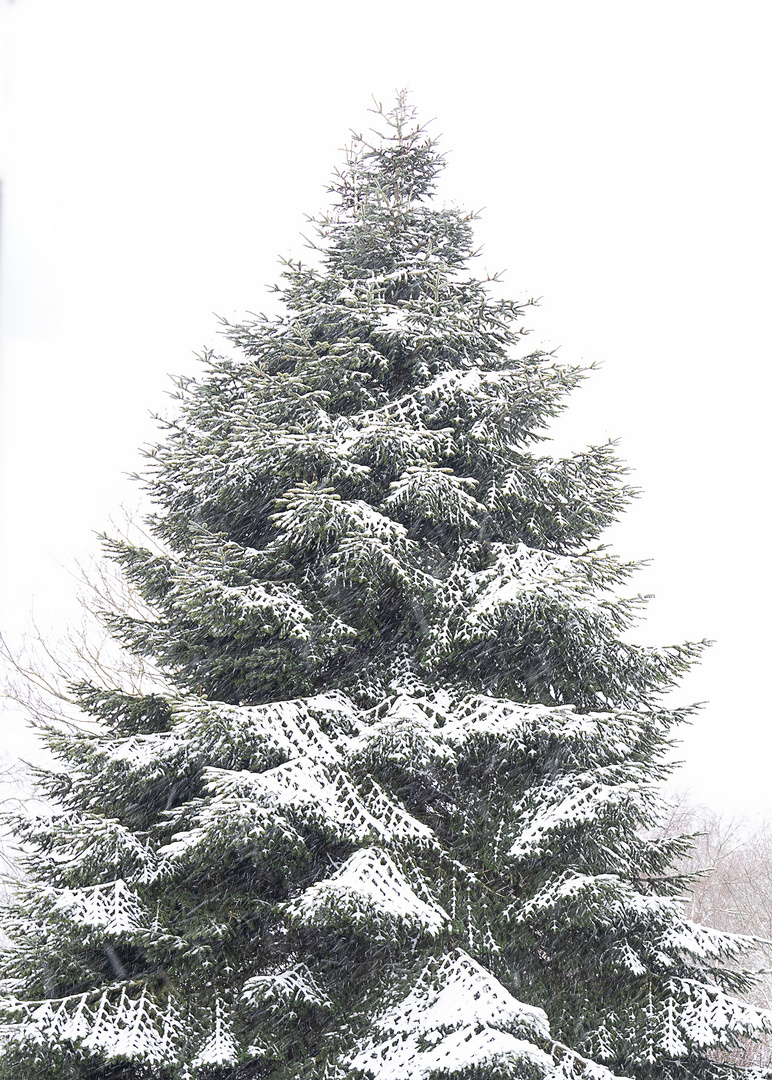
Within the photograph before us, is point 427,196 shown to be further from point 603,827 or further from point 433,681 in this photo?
point 603,827

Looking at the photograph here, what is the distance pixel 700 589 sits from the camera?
254 ft

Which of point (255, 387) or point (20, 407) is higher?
point (255, 387)

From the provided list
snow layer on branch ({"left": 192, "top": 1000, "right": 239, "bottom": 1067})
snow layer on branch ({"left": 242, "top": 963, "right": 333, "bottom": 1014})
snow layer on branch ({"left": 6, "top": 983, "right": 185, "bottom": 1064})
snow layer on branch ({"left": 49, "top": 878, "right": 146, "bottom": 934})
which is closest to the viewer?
snow layer on branch ({"left": 6, "top": 983, "right": 185, "bottom": 1064})

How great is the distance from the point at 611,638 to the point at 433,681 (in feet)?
3.35

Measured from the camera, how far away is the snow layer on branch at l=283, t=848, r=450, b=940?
2980 mm

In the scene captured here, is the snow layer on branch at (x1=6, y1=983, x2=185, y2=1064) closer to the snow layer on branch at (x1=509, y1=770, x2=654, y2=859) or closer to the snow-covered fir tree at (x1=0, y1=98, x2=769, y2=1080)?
the snow-covered fir tree at (x1=0, y1=98, x2=769, y2=1080)

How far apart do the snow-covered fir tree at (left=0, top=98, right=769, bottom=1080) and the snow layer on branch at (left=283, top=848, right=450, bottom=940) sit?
→ 0.01 meters

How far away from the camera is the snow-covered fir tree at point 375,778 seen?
3.13 meters

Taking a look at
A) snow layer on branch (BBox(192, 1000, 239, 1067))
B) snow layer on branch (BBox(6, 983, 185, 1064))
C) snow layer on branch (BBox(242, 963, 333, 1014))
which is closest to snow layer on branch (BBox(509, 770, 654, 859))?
snow layer on branch (BBox(242, 963, 333, 1014))

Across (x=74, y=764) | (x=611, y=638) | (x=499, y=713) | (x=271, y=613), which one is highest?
(x=611, y=638)

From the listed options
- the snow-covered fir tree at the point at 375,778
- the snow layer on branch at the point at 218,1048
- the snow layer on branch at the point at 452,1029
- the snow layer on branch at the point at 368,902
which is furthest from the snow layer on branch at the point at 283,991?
the snow layer on branch at the point at 368,902

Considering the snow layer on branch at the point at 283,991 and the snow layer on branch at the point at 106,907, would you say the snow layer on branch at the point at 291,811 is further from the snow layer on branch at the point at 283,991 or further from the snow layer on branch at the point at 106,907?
the snow layer on branch at the point at 283,991

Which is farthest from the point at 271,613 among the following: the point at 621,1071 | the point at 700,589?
the point at 700,589

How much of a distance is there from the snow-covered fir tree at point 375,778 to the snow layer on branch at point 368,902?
1 centimetres
